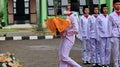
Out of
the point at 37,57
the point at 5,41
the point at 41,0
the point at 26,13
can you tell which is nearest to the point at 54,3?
the point at 41,0

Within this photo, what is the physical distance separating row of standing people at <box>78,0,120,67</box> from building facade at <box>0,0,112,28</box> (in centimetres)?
1363

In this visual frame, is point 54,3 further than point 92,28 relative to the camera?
Yes

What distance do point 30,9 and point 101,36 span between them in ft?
55.5

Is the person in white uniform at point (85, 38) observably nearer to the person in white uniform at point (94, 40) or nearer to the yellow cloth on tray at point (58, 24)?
the person in white uniform at point (94, 40)

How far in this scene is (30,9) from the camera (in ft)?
85.3

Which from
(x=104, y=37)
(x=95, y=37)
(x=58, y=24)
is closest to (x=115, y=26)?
(x=104, y=37)

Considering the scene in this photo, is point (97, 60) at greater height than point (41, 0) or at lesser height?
lesser

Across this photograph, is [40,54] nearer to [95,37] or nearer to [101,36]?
[95,37]

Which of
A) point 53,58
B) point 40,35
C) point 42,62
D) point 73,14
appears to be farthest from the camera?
point 40,35

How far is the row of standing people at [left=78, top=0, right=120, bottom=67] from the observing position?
341 inches

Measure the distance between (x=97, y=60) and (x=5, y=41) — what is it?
326 inches

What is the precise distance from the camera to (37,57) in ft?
38.8

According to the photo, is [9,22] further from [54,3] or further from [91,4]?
[91,4]

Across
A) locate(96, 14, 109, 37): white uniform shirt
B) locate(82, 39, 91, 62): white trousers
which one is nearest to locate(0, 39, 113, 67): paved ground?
locate(82, 39, 91, 62): white trousers
